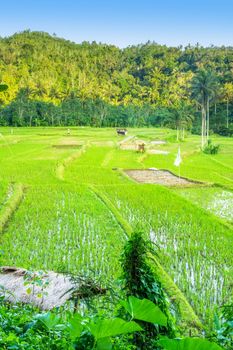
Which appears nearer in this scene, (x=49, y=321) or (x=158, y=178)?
(x=49, y=321)

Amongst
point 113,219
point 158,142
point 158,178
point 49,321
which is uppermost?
point 49,321

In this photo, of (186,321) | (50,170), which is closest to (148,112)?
(50,170)

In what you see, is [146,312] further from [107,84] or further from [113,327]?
[107,84]

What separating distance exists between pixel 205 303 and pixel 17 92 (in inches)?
1786

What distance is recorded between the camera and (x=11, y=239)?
877cm

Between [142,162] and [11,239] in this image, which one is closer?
[11,239]

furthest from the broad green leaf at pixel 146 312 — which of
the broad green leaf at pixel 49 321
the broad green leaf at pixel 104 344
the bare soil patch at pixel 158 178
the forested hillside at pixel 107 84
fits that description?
the forested hillside at pixel 107 84

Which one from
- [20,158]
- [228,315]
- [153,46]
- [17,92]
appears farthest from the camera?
[153,46]

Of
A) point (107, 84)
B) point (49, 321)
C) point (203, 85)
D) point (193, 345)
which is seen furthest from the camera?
point (107, 84)

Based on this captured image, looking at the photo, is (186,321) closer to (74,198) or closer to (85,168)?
(74,198)

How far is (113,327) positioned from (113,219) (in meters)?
9.58

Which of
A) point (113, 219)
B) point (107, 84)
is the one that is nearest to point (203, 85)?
point (113, 219)

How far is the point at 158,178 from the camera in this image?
17.1 meters

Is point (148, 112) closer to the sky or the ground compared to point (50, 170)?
closer to the sky
